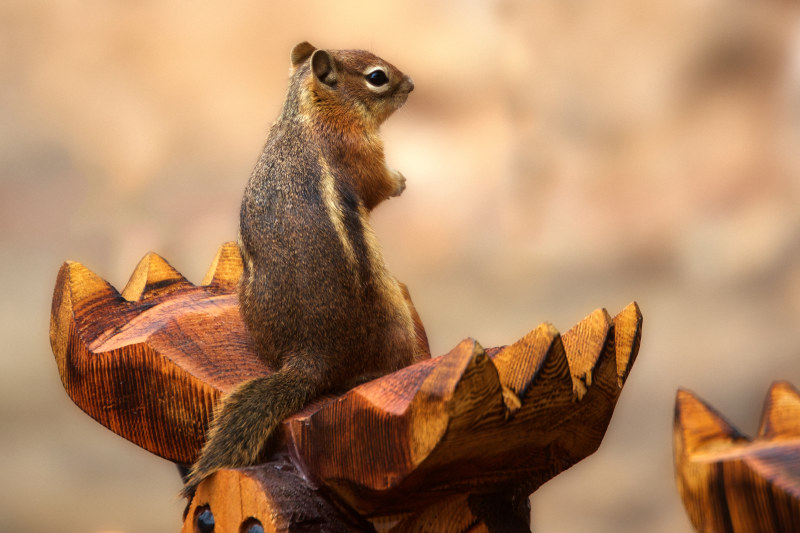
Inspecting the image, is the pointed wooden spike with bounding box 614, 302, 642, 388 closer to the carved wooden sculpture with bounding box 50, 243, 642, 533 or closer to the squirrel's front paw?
the carved wooden sculpture with bounding box 50, 243, 642, 533

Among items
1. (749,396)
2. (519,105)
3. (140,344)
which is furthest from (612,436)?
(140,344)

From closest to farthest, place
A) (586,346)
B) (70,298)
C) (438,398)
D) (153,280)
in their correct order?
(438,398)
(586,346)
(70,298)
(153,280)

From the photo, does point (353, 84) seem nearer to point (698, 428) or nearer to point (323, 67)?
point (323, 67)

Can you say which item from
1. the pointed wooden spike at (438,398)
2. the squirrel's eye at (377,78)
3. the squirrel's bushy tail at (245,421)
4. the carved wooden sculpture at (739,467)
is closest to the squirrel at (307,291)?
the squirrel's bushy tail at (245,421)

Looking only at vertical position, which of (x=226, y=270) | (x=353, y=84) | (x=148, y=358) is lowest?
(x=148, y=358)

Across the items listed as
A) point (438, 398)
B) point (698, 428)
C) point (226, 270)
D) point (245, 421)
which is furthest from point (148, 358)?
point (698, 428)

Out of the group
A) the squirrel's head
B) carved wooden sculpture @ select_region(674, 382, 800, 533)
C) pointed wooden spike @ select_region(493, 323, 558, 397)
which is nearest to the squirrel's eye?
the squirrel's head

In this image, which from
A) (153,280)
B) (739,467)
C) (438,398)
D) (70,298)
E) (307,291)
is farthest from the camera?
(153,280)

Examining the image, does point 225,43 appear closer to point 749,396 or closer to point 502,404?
point 749,396

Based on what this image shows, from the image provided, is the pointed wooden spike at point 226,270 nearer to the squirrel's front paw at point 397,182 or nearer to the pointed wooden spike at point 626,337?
the squirrel's front paw at point 397,182
